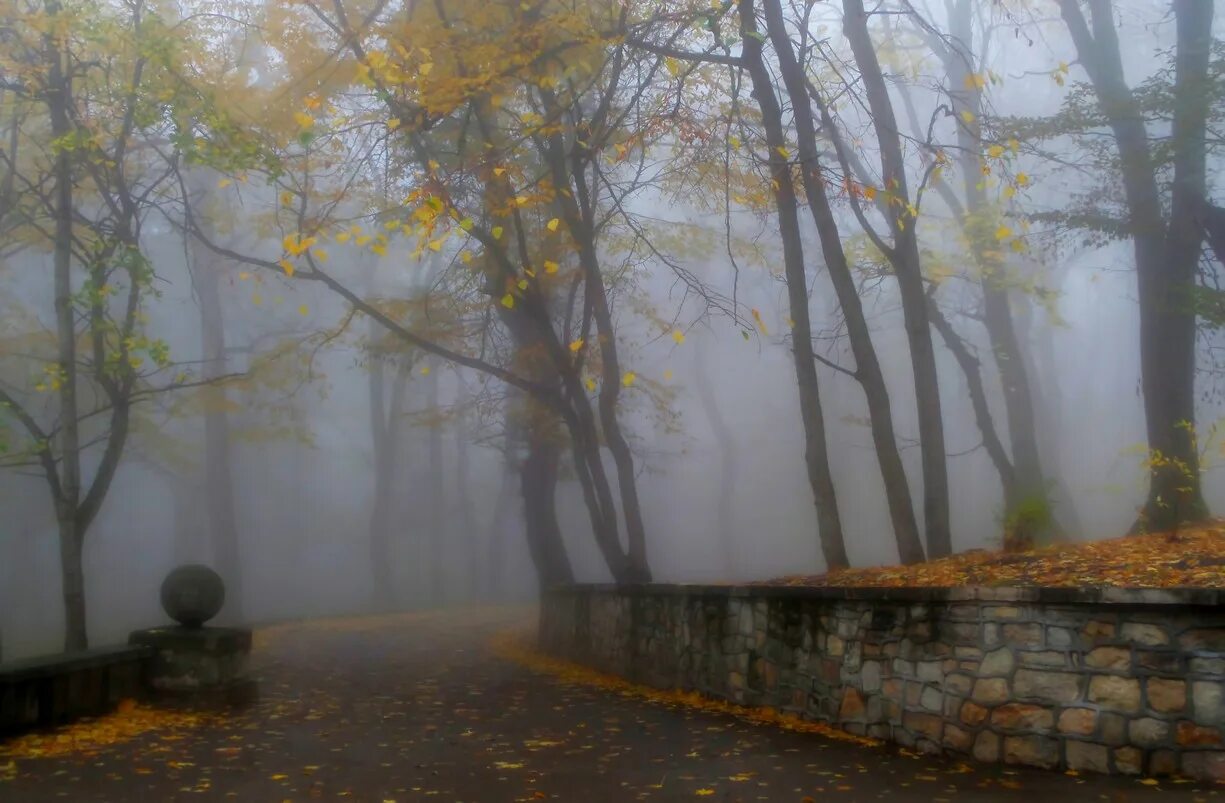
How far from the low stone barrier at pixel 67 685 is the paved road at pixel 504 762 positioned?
95cm

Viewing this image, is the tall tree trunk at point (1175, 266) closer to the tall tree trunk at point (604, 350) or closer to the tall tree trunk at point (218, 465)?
the tall tree trunk at point (604, 350)

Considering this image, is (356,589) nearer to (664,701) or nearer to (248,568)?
(248,568)

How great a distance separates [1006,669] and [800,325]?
16.0ft

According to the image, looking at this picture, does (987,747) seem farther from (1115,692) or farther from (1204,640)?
(1204,640)

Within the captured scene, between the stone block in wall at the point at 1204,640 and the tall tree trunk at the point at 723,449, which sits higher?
the tall tree trunk at the point at 723,449

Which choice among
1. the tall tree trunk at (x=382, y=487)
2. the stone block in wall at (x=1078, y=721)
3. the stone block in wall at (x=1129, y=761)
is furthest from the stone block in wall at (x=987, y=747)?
the tall tree trunk at (x=382, y=487)

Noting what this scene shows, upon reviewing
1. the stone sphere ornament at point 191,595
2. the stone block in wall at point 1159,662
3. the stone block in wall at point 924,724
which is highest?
the stone sphere ornament at point 191,595

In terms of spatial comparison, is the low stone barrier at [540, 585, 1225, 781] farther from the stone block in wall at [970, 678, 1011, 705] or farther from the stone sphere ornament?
the stone sphere ornament

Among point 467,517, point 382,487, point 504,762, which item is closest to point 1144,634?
point 504,762

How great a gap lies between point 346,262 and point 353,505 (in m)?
9.76

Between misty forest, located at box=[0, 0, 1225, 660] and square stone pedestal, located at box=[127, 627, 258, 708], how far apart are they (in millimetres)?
1158

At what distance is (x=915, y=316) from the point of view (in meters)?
11.0

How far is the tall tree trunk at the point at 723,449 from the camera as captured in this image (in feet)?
111

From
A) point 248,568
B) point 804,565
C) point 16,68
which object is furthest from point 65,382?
point 804,565
